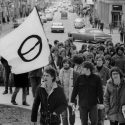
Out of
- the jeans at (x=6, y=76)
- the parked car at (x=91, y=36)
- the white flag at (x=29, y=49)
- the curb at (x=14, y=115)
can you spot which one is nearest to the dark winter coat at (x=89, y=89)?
the white flag at (x=29, y=49)

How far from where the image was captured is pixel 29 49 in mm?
10078

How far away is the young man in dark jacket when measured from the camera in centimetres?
876

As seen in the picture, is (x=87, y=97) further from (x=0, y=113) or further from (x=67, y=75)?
(x=0, y=113)

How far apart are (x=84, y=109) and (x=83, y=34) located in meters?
34.0

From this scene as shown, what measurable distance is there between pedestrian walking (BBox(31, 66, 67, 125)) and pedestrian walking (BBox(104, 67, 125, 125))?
147cm

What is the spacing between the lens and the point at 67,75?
10.5 metres

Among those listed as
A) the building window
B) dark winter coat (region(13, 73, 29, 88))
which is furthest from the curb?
the building window

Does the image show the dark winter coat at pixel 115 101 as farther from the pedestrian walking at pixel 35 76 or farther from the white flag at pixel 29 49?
the pedestrian walking at pixel 35 76

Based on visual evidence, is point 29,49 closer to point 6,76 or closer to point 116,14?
point 6,76

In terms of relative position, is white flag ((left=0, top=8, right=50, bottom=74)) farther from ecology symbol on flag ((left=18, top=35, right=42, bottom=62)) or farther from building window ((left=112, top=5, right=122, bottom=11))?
building window ((left=112, top=5, right=122, bottom=11))

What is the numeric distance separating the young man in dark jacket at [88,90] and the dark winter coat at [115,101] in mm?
257

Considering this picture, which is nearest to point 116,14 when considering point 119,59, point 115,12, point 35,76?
point 115,12

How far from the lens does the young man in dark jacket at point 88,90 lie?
8.76m

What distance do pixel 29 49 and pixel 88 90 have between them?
191 cm
